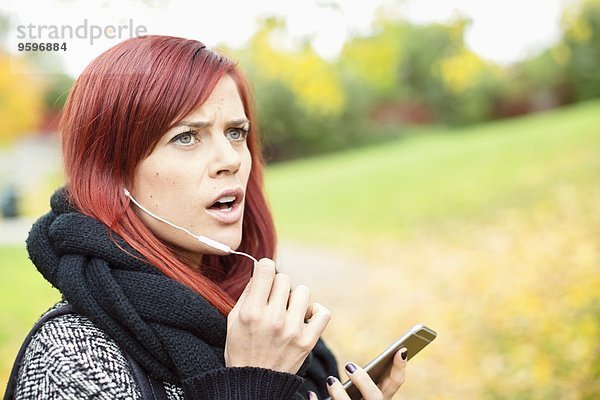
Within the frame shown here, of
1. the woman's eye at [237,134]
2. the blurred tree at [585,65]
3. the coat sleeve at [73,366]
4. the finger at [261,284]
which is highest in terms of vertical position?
the blurred tree at [585,65]

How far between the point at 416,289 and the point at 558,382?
340cm

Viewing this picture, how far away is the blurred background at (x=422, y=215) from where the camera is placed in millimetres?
5449

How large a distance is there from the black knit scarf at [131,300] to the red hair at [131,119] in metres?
0.08

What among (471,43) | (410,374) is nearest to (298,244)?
(471,43)

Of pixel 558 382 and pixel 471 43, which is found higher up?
pixel 471 43

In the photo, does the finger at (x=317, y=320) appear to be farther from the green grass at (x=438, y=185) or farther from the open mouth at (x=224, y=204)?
the green grass at (x=438, y=185)

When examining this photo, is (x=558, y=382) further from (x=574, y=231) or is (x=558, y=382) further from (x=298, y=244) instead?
(x=298, y=244)

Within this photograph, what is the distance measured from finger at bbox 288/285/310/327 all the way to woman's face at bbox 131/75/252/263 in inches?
11.9

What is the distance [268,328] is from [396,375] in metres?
0.51

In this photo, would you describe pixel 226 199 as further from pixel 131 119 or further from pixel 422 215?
pixel 422 215

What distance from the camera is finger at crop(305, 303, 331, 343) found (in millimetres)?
1529

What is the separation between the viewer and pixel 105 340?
1454 millimetres

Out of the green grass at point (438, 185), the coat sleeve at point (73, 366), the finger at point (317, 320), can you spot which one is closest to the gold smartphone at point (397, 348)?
the finger at point (317, 320)

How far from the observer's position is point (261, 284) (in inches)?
58.3
